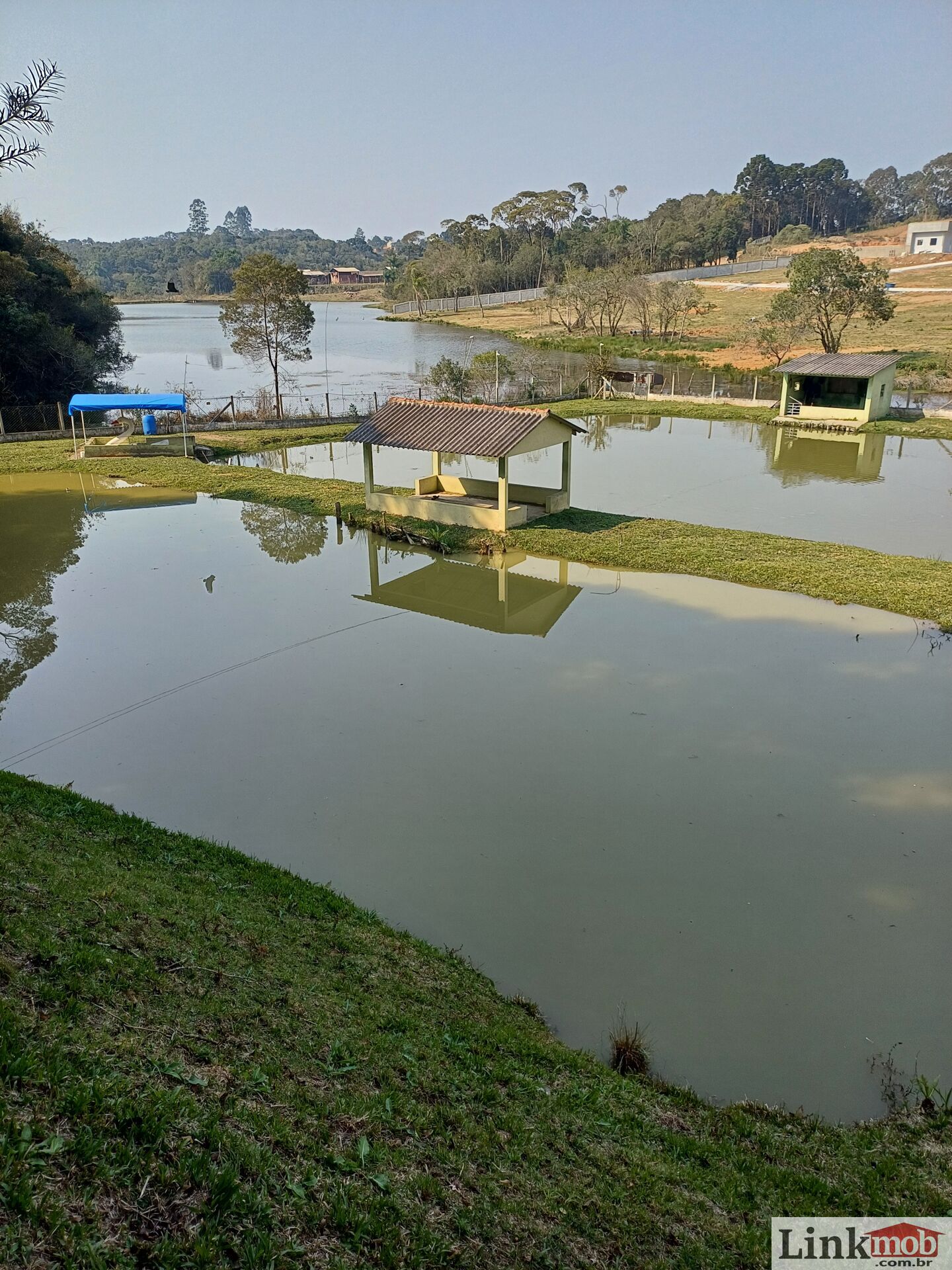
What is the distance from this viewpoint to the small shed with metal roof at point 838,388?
105 ft

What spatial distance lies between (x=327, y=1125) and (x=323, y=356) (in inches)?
2318

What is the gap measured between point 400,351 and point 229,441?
31.7 metres

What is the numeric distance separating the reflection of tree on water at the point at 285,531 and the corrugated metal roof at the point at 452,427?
2279 mm

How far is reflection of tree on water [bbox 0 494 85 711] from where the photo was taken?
43.8 feet

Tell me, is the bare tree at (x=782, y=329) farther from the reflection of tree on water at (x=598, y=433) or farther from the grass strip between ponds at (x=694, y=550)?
the grass strip between ponds at (x=694, y=550)

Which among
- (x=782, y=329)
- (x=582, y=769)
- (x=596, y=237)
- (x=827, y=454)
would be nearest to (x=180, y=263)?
(x=596, y=237)

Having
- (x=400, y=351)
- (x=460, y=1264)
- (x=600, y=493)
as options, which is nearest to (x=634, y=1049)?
(x=460, y=1264)

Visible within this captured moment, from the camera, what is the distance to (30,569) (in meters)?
17.7

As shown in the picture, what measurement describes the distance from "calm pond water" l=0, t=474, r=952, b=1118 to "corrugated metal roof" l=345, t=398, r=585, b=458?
3.47m

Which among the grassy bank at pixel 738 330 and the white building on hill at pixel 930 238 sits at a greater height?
the white building on hill at pixel 930 238

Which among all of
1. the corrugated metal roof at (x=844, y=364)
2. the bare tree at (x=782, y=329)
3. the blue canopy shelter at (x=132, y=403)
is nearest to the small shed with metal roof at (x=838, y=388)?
the corrugated metal roof at (x=844, y=364)

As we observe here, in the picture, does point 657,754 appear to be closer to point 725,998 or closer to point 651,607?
point 725,998

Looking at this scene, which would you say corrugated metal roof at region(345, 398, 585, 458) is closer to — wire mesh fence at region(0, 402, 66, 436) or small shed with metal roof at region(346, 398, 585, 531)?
small shed with metal roof at region(346, 398, 585, 531)

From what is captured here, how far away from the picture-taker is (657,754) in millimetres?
10375
